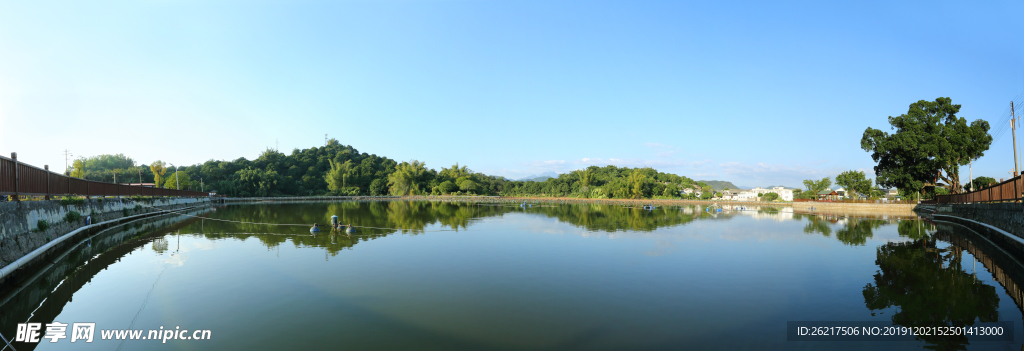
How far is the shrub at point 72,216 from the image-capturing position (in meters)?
12.9

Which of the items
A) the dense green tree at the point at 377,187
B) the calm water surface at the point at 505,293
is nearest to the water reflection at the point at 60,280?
the calm water surface at the point at 505,293

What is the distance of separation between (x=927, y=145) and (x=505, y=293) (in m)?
33.1

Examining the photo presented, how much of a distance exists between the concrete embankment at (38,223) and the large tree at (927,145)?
4049 cm

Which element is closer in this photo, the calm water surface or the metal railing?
the calm water surface

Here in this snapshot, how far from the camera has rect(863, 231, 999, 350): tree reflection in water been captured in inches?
245

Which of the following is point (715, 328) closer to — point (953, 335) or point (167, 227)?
point (953, 335)

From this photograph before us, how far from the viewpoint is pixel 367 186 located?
79562mm

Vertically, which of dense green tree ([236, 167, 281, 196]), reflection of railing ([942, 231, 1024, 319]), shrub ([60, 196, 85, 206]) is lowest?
reflection of railing ([942, 231, 1024, 319])

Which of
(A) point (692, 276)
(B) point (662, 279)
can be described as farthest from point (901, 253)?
(B) point (662, 279)

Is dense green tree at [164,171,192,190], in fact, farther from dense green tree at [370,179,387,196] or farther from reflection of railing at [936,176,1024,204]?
reflection of railing at [936,176,1024,204]

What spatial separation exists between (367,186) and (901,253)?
77058mm

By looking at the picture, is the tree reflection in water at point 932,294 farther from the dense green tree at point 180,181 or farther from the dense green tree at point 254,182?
the dense green tree at point 254,182

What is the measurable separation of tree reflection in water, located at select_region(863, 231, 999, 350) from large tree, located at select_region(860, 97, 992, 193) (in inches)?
864

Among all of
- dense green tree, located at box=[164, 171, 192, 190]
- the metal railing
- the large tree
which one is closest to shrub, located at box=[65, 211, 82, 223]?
the metal railing
